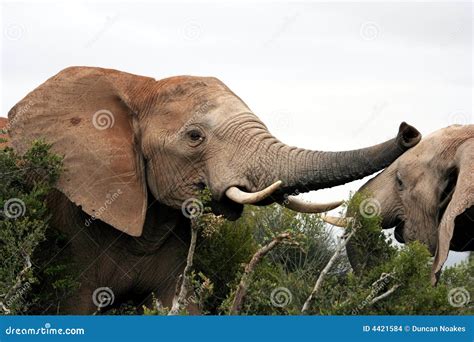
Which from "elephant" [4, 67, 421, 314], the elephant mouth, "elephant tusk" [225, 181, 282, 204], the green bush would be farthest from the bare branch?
the green bush

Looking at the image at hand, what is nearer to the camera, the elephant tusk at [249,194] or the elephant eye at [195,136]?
the elephant tusk at [249,194]

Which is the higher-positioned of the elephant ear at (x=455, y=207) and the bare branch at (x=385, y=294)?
the elephant ear at (x=455, y=207)

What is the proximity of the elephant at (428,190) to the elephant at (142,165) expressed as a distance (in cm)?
146

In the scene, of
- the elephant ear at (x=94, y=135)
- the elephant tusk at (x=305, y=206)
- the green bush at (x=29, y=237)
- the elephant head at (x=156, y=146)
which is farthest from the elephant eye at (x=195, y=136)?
the green bush at (x=29, y=237)

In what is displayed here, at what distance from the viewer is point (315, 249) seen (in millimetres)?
12156

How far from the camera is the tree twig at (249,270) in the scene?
849 cm

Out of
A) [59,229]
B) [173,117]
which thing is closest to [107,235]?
[59,229]

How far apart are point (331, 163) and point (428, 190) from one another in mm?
2317

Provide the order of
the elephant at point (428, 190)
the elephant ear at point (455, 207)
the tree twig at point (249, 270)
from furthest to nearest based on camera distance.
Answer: the elephant at point (428, 190) < the elephant ear at point (455, 207) < the tree twig at point (249, 270)

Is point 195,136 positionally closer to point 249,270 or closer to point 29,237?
point 29,237

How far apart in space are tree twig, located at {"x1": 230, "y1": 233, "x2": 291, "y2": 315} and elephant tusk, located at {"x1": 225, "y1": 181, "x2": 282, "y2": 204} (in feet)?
2.15

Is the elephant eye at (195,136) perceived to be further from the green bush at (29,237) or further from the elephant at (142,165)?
the green bush at (29,237)

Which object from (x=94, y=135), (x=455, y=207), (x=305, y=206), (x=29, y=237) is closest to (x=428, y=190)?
(x=455, y=207)

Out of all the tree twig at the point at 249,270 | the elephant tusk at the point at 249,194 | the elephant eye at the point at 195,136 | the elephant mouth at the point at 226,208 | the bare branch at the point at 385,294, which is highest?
the elephant eye at the point at 195,136
